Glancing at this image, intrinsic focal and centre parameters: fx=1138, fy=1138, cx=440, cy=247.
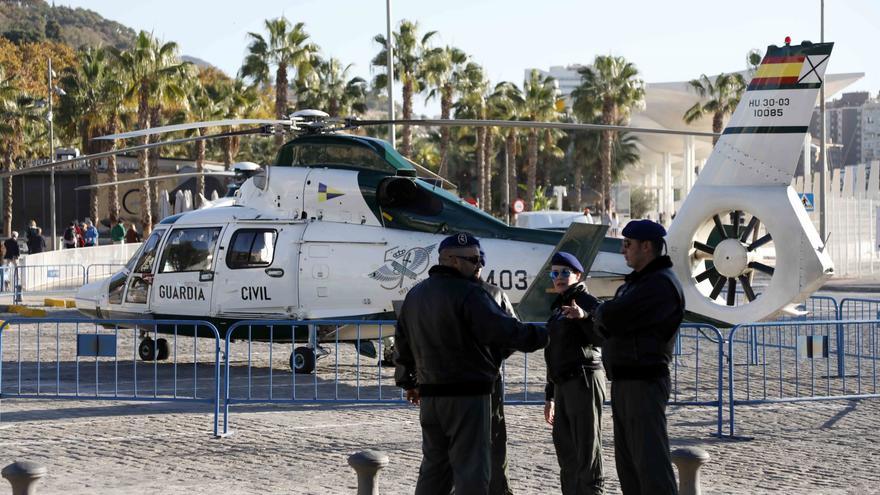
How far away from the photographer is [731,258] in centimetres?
1210

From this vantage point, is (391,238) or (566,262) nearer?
(566,262)

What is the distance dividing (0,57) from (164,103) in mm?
67175

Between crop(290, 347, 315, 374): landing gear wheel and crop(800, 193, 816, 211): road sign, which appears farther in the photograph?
crop(800, 193, 816, 211): road sign

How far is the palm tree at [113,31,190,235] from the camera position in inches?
1793

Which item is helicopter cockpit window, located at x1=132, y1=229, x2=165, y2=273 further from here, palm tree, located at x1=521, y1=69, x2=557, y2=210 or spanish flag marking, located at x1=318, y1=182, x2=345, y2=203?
palm tree, located at x1=521, y1=69, x2=557, y2=210

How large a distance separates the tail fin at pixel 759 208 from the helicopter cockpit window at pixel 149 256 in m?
7.27

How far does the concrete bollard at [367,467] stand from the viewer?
6.57 m

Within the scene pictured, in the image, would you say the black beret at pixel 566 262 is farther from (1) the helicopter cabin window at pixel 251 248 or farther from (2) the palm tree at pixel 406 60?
(2) the palm tree at pixel 406 60

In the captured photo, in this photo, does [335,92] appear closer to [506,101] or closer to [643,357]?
[506,101]

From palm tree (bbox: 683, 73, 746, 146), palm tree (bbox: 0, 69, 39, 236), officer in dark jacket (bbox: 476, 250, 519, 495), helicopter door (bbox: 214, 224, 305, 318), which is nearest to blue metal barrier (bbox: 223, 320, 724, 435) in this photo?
helicopter door (bbox: 214, 224, 305, 318)

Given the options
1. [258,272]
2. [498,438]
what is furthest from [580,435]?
[258,272]

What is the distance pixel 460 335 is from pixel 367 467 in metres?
0.93

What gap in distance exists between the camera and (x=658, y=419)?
21.7 ft

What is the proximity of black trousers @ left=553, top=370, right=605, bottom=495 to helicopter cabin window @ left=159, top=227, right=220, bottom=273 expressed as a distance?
8.96 meters
